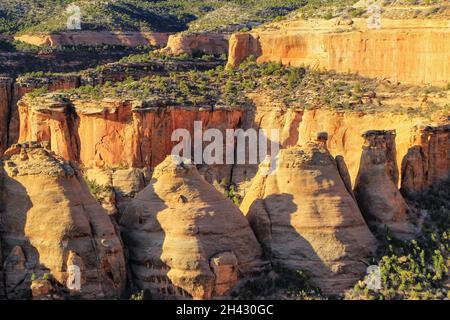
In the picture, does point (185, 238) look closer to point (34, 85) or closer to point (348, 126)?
point (348, 126)

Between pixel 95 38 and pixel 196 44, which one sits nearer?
pixel 196 44

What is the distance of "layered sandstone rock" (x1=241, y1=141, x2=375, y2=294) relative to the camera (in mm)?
50562

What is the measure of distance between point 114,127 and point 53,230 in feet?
61.9

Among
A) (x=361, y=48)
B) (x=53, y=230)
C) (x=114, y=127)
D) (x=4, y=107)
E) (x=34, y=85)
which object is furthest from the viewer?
(x=34, y=85)

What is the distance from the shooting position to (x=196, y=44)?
85.8m

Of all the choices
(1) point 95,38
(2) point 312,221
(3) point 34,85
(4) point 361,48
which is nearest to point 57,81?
(3) point 34,85

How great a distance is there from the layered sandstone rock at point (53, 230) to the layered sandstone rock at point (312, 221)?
5.95m

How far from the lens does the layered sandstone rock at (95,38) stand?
107 m

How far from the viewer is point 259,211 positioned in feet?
169

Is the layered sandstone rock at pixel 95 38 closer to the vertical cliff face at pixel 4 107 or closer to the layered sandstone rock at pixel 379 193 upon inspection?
the vertical cliff face at pixel 4 107

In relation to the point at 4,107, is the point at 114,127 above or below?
below

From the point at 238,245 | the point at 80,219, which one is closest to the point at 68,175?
the point at 80,219

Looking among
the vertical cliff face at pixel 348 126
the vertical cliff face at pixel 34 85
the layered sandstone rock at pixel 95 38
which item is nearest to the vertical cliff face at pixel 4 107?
the vertical cliff face at pixel 34 85

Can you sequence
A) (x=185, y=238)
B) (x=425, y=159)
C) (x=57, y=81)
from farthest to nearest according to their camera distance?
(x=57, y=81)
(x=425, y=159)
(x=185, y=238)
